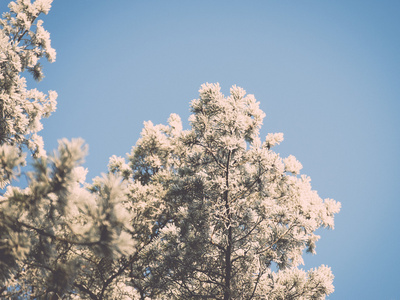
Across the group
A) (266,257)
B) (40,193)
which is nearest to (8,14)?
(40,193)

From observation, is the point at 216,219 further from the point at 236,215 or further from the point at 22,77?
the point at 22,77

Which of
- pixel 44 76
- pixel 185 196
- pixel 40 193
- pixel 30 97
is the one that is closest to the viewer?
pixel 40 193

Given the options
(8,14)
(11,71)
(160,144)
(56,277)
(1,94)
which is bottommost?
(56,277)

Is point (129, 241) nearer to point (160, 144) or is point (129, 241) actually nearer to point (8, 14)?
point (160, 144)

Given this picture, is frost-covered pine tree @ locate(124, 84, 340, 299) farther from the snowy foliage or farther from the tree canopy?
the snowy foliage

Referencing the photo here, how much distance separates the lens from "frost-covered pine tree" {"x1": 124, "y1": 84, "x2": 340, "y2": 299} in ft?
16.8

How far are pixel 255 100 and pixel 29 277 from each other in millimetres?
6211

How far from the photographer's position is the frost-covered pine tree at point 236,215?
5125 millimetres

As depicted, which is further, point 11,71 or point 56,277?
point 11,71

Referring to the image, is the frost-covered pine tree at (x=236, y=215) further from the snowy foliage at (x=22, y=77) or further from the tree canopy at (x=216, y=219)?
the snowy foliage at (x=22, y=77)

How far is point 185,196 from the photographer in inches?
217

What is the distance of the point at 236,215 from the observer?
5.29m

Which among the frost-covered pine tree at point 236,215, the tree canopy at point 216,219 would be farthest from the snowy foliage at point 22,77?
the frost-covered pine tree at point 236,215

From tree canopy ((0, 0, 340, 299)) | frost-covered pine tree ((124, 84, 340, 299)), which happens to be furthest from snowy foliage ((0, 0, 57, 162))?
frost-covered pine tree ((124, 84, 340, 299))
